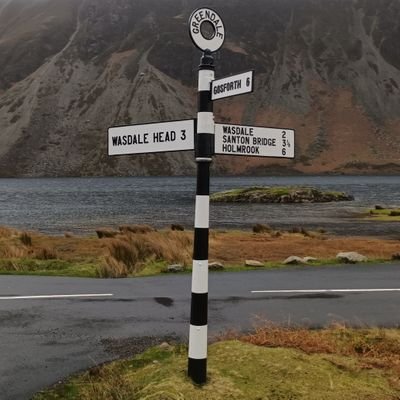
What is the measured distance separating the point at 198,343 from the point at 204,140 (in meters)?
1.83

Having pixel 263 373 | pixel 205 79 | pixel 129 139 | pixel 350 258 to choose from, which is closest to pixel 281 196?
pixel 350 258

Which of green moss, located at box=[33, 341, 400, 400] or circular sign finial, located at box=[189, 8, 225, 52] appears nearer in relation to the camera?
green moss, located at box=[33, 341, 400, 400]

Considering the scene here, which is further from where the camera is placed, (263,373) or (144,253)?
(144,253)

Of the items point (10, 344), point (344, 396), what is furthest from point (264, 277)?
point (344, 396)

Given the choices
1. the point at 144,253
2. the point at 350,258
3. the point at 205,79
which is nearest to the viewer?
the point at 205,79

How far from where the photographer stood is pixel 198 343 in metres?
5.07

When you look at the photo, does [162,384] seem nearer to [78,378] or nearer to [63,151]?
[78,378]

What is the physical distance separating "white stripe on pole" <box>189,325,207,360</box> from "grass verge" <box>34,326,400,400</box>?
0.24 meters

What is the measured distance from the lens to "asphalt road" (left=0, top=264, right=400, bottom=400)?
21.7ft

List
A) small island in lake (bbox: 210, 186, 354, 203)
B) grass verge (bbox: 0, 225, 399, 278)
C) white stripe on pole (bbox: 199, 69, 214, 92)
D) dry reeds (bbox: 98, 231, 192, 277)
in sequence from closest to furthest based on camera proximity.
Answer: white stripe on pole (bbox: 199, 69, 214, 92), grass verge (bbox: 0, 225, 399, 278), dry reeds (bbox: 98, 231, 192, 277), small island in lake (bbox: 210, 186, 354, 203)

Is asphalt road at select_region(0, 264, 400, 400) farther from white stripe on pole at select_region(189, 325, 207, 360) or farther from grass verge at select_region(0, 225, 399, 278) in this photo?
grass verge at select_region(0, 225, 399, 278)

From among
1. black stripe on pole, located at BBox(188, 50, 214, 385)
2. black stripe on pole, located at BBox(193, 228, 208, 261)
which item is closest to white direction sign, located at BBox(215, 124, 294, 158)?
black stripe on pole, located at BBox(188, 50, 214, 385)

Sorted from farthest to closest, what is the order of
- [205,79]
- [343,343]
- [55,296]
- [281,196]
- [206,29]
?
[281,196] → [55,296] → [343,343] → [206,29] → [205,79]

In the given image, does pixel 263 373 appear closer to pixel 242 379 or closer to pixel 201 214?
pixel 242 379
